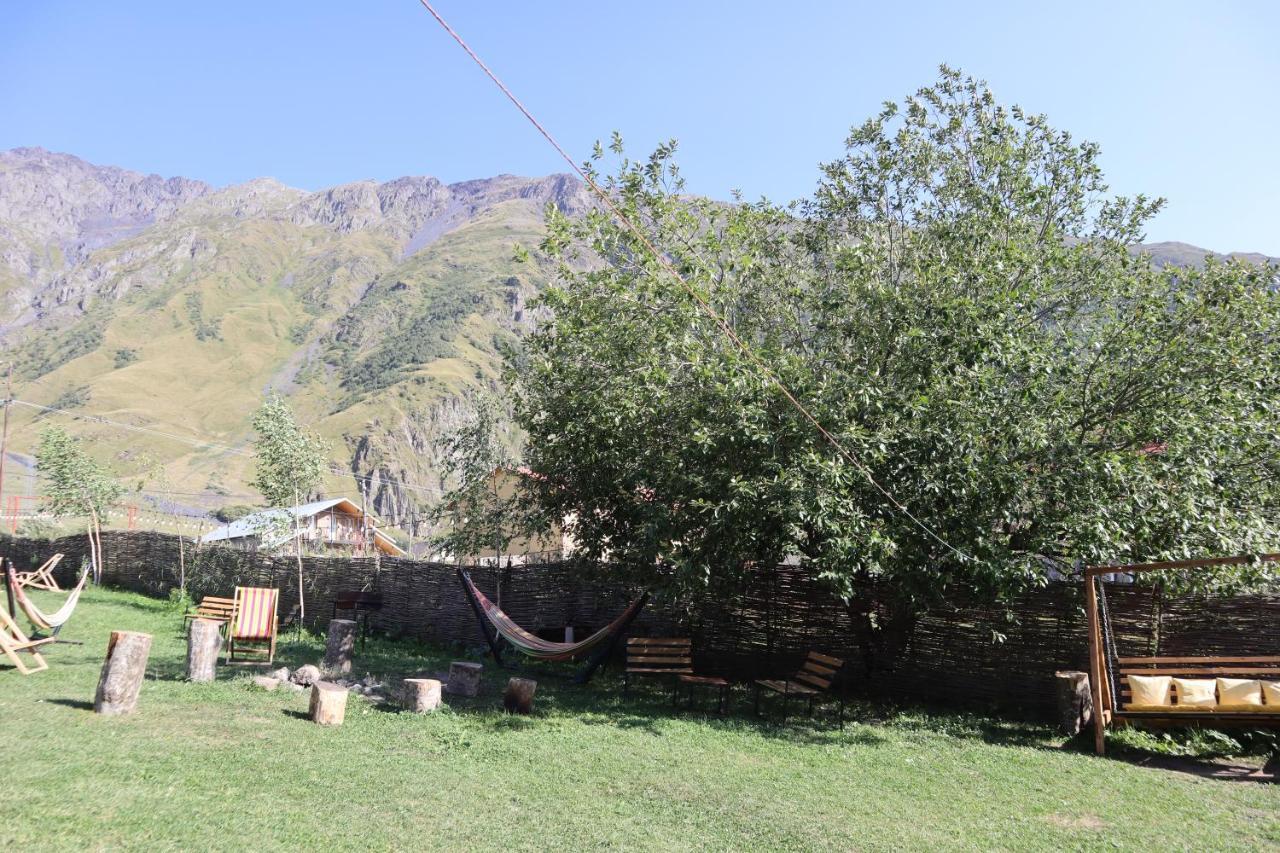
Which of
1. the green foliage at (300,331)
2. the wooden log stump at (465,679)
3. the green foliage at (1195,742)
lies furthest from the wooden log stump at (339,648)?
the green foliage at (300,331)

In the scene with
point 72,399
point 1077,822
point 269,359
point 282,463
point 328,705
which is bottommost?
point 1077,822

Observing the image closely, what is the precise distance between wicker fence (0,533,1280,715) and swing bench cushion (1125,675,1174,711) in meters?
1.24

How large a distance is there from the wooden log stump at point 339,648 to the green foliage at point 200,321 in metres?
170

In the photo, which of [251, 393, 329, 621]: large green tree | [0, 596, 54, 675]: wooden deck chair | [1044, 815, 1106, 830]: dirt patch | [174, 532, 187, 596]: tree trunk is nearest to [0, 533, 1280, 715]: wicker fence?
[251, 393, 329, 621]: large green tree

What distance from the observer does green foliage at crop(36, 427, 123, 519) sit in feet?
69.9

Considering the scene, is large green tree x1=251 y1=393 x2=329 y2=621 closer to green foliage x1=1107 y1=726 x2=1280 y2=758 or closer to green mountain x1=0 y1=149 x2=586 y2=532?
green foliage x1=1107 y1=726 x2=1280 y2=758

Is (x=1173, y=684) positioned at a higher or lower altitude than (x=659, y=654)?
higher

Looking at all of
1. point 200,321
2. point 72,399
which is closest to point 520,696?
point 72,399

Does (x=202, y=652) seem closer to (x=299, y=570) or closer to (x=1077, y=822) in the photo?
(x=299, y=570)

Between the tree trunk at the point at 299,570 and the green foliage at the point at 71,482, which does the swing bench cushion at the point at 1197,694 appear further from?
the green foliage at the point at 71,482

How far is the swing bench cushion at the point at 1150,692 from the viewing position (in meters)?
7.06

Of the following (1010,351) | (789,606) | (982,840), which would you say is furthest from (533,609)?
(982,840)

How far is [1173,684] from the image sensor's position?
23.5 ft

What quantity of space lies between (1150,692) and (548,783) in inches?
195
